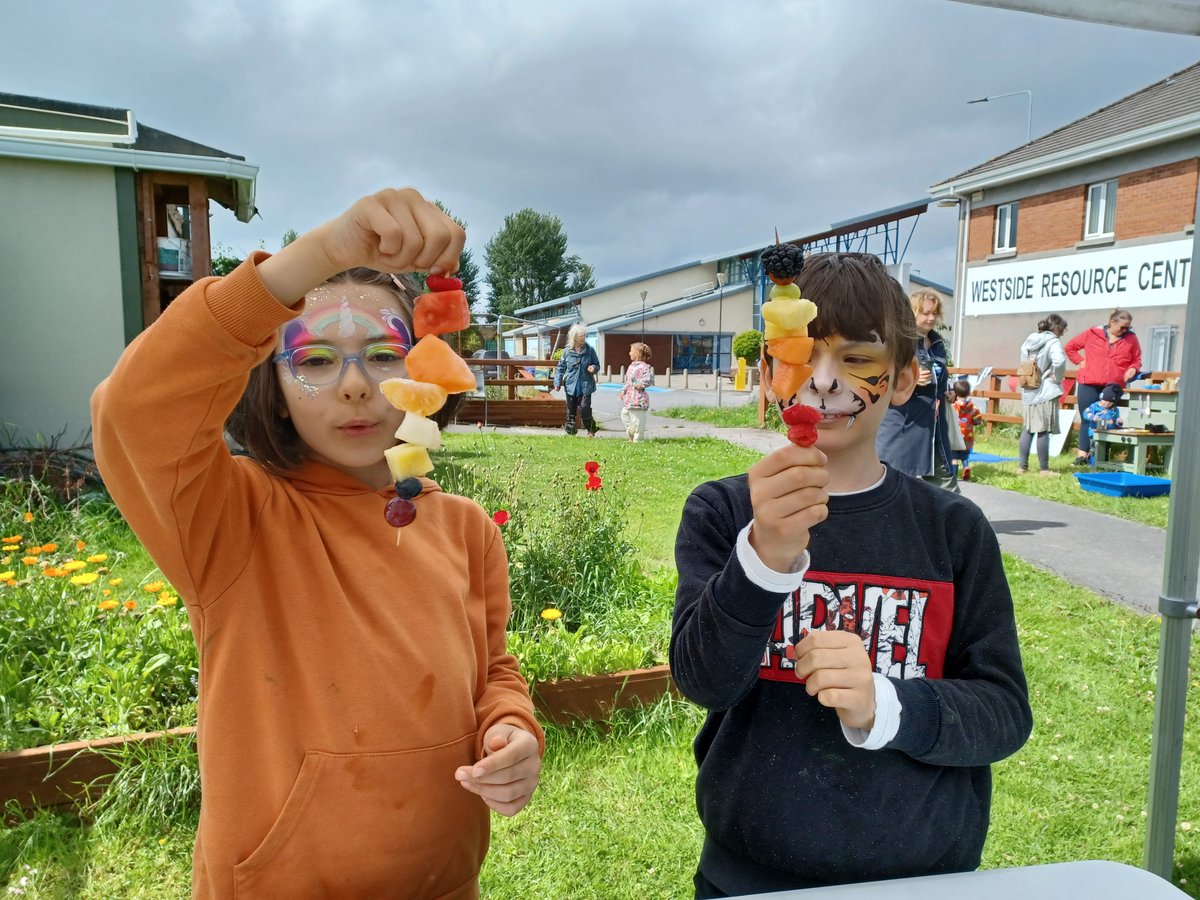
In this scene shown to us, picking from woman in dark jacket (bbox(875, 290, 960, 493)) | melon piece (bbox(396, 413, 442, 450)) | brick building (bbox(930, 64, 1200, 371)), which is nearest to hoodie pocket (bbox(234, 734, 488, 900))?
melon piece (bbox(396, 413, 442, 450))

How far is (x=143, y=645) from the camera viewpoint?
113 inches

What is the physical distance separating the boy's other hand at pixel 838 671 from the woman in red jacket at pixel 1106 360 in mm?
10374

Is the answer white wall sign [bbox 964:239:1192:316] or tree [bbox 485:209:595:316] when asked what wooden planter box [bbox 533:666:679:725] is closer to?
white wall sign [bbox 964:239:1192:316]

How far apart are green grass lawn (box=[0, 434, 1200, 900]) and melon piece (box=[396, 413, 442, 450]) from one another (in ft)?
6.18

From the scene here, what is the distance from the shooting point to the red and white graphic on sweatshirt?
52.0 inches

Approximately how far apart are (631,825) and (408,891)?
1.59m

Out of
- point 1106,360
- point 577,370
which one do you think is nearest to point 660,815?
point 1106,360

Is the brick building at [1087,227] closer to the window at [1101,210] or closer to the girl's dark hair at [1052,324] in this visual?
the window at [1101,210]

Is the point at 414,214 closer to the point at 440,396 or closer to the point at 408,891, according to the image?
the point at 440,396

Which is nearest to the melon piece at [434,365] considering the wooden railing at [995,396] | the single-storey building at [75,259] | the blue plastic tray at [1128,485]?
the single-storey building at [75,259]

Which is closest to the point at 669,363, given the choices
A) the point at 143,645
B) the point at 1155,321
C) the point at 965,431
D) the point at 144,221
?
the point at 1155,321

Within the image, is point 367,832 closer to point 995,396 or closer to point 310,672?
point 310,672

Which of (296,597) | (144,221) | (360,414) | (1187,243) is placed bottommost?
(296,597)

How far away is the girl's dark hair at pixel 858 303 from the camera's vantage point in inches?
52.1
